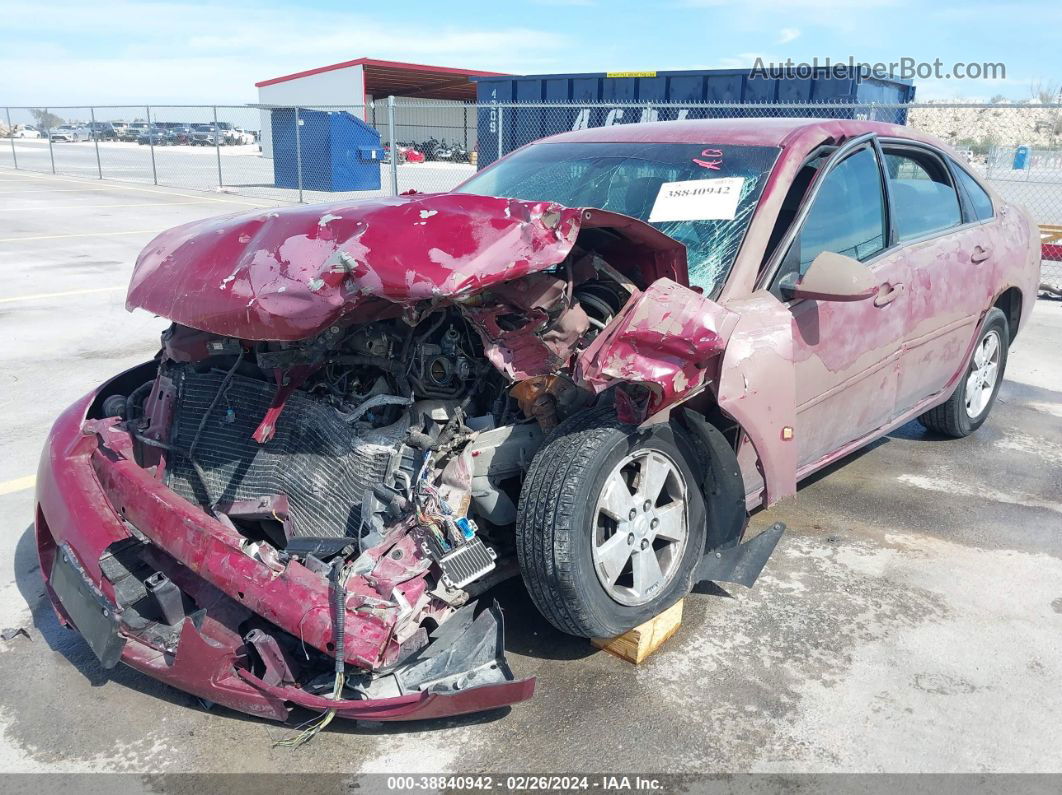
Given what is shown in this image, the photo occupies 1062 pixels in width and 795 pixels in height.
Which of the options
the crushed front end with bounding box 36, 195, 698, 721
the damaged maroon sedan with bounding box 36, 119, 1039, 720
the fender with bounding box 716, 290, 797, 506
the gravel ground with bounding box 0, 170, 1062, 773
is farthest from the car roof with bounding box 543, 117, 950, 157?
the gravel ground with bounding box 0, 170, 1062, 773

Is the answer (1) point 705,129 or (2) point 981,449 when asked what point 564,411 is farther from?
(2) point 981,449

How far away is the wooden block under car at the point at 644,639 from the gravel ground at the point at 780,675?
47 mm

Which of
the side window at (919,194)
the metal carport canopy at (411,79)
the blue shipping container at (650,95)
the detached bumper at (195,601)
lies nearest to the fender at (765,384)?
the detached bumper at (195,601)

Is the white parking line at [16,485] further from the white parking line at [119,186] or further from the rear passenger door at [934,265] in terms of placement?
the white parking line at [119,186]

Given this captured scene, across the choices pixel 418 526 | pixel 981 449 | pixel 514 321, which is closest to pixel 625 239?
pixel 514 321

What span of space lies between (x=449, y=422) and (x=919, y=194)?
2767 mm

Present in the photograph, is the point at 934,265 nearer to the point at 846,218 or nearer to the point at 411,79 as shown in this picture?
the point at 846,218

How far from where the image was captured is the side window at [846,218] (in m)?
3.35

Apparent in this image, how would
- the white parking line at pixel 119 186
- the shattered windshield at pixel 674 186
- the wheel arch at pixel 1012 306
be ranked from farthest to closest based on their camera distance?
the white parking line at pixel 119 186 < the wheel arch at pixel 1012 306 < the shattered windshield at pixel 674 186

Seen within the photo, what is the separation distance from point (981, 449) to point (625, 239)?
337cm

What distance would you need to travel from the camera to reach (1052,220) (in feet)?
51.7

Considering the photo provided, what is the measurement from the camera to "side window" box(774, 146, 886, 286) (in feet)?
11.0

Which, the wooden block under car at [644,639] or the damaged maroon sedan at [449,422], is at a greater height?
the damaged maroon sedan at [449,422]

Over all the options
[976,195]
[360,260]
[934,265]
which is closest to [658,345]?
[360,260]
